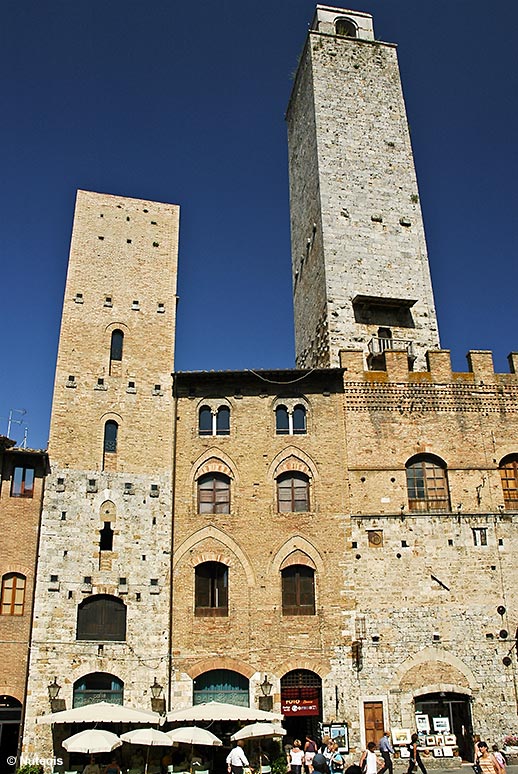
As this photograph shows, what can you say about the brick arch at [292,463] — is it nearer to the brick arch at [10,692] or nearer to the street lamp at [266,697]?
the street lamp at [266,697]

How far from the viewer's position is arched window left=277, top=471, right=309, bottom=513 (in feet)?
78.5

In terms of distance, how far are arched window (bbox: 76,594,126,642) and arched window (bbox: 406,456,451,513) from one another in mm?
10160

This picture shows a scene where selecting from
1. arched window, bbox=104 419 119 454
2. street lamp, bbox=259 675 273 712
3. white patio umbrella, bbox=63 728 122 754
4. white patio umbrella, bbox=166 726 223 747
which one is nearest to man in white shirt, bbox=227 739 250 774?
white patio umbrella, bbox=166 726 223 747

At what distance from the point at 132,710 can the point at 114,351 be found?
11.8 meters

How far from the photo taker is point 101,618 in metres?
21.8

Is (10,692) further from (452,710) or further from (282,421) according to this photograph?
(452,710)

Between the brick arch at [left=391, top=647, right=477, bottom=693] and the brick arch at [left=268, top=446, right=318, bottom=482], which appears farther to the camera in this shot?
the brick arch at [left=268, top=446, right=318, bottom=482]

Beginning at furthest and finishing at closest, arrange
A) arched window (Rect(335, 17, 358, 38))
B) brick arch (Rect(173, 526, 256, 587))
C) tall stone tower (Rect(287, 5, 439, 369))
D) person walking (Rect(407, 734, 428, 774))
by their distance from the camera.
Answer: arched window (Rect(335, 17, 358, 38))
tall stone tower (Rect(287, 5, 439, 369))
brick arch (Rect(173, 526, 256, 587))
person walking (Rect(407, 734, 428, 774))

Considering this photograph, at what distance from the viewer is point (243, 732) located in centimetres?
1867

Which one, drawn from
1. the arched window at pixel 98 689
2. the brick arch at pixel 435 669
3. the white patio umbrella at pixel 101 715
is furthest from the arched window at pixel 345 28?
the white patio umbrella at pixel 101 715

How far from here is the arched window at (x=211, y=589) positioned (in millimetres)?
22469

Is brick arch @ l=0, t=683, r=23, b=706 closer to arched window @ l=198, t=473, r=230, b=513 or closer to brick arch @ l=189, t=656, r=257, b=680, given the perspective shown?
brick arch @ l=189, t=656, r=257, b=680

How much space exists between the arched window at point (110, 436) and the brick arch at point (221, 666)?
7.32m

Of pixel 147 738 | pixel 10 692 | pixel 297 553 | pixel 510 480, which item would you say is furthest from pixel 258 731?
pixel 510 480
